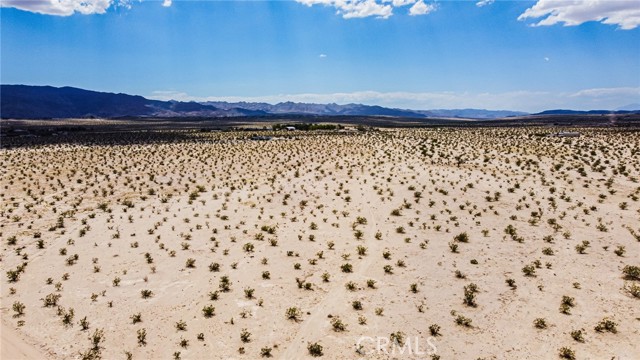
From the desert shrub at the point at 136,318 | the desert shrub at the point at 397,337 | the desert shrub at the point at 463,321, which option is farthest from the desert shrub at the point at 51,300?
the desert shrub at the point at 463,321

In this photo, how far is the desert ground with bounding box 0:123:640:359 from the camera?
1268 centimetres

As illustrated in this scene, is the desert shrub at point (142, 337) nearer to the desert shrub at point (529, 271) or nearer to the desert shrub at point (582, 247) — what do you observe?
the desert shrub at point (529, 271)

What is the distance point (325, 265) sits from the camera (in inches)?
719

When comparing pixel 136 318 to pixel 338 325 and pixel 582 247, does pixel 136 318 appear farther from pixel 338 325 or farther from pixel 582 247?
pixel 582 247

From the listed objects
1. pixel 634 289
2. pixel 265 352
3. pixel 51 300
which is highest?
pixel 634 289

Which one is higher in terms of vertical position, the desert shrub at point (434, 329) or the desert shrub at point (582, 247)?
the desert shrub at point (582, 247)

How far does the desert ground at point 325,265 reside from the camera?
12680 millimetres

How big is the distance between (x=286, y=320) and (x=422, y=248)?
895 cm

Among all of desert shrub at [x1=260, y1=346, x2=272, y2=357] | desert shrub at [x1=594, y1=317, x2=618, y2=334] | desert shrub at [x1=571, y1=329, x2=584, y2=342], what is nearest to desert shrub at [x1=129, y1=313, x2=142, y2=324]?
desert shrub at [x1=260, y1=346, x2=272, y2=357]

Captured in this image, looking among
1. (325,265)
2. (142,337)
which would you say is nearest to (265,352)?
(142,337)

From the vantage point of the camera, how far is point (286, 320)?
13.8m

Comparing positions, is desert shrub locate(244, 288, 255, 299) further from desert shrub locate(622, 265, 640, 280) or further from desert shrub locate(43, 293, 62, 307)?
desert shrub locate(622, 265, 640, 280)

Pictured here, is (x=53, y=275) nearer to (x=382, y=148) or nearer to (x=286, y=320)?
(x=286, y=320)

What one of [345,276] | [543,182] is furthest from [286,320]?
[543,182]
